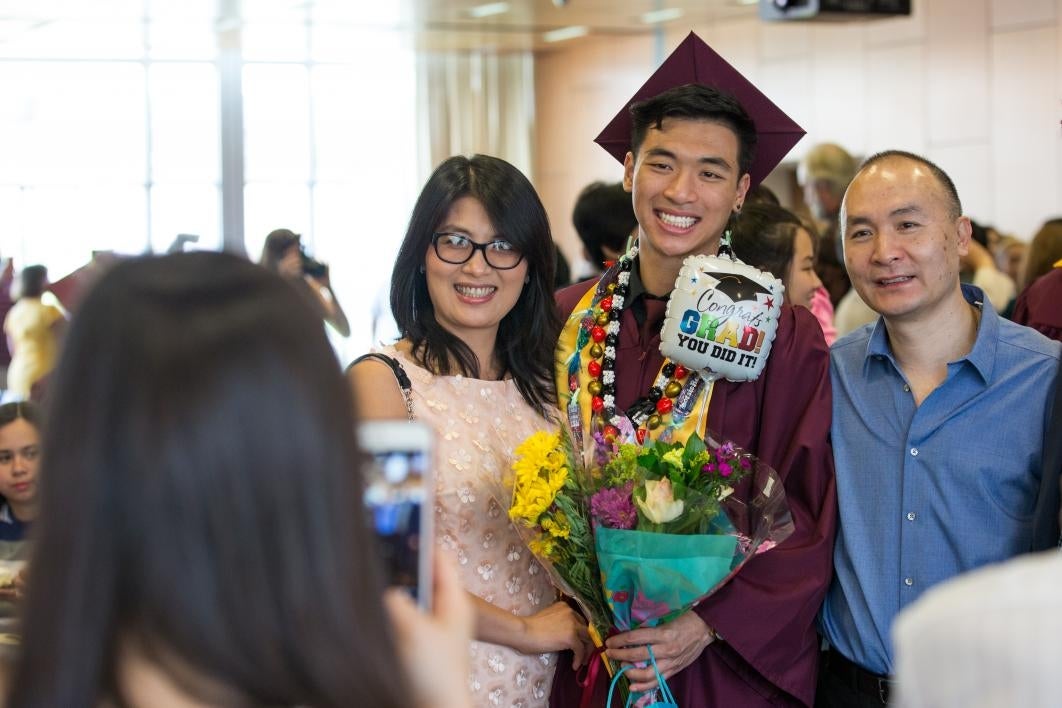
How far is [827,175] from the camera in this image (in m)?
5.71

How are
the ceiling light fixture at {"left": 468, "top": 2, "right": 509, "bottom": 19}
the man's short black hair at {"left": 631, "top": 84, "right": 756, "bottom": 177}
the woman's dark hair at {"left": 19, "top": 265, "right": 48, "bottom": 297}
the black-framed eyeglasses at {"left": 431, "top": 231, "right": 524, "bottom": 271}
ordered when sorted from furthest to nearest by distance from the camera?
the ceiling light fixture at {"left": 468, "top": 2, "right": 509, "bottom": 19}
the woman's dark hair at {"left": 19, "top": 265, "right": 48, "bottom": 297}
the man's short black hair at {"left": 631, "top": 84, "right": 756, "bottom": 177}
the black-framed eyeglasses at {"left": 431, "top": 231, "right": 524, "bottom": 271}

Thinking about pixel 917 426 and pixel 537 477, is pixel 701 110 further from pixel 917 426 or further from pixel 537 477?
pixel 537 477

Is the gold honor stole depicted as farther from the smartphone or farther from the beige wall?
the beige wall

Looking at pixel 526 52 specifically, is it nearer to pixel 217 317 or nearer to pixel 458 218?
pixel 458 218

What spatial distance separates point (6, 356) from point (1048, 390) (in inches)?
191

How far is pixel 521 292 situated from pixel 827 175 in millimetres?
3493

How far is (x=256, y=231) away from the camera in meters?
12.3

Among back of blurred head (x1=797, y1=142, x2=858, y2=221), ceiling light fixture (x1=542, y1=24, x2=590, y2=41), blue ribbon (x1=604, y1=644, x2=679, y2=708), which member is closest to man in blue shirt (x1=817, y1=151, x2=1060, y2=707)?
blue ribbon (x1=604, y1=644, x2=679, y2=708)

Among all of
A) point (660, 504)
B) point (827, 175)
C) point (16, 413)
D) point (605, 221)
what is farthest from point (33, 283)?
point (660, 504)

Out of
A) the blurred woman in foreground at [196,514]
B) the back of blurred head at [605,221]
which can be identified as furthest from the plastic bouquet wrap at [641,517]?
the back of blurred head at [605,221]

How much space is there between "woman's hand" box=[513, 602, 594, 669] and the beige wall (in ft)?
20.6

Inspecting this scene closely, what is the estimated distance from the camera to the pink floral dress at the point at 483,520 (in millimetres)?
2318

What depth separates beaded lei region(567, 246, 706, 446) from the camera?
2.41 meters

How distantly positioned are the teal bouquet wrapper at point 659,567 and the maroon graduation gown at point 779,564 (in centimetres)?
20
